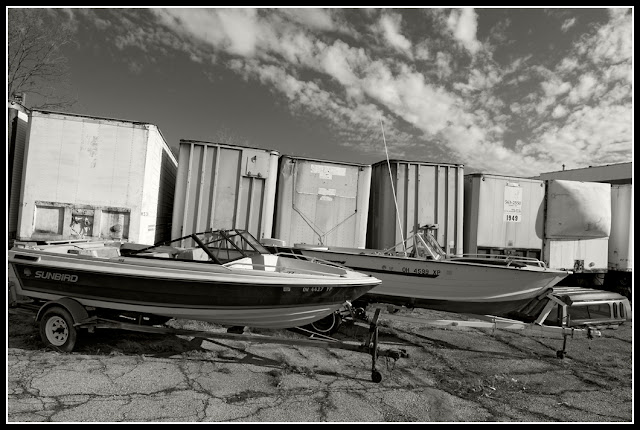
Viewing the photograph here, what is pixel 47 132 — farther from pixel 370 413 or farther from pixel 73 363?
pixel 370 413

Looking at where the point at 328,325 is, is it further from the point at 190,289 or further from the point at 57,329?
the point at 57,329

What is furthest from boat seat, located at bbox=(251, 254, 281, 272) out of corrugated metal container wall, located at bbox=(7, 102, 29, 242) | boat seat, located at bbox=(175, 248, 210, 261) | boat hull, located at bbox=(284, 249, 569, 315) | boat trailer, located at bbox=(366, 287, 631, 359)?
corrugated metal container wall, located at bbox=(7, 102, 29, 242)

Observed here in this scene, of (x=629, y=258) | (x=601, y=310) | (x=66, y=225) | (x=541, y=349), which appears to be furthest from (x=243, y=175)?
(x=629, y=258)

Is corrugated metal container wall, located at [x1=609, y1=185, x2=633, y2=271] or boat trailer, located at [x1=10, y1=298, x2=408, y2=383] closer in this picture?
boat trailer, located at [x1=10, y1=298, x2=408, y2=383]

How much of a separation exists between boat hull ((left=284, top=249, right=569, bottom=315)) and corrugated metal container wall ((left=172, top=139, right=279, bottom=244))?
221 cm

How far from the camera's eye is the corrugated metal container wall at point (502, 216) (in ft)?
26.5

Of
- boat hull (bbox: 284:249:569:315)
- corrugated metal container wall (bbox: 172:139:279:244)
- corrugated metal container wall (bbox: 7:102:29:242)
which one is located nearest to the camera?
boat hull (bbox: 284:249:569:315)

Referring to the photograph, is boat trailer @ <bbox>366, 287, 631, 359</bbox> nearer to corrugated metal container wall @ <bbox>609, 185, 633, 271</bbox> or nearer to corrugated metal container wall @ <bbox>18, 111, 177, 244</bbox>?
corrugated metal container wall @ <bbox>609, 185, 633, 271</bbox>

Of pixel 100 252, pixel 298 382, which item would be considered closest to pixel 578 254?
→ pixel 298 382

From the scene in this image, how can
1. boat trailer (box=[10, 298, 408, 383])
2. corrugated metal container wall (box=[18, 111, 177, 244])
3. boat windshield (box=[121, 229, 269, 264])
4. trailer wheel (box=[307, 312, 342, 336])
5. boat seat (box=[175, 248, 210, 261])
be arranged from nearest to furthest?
boat trailer (box=[10, 298, 408, 383])
boat windshield (box=[121, 229, 269, 264])
boat seat (box=[175, 248, 210, 261])
trailer wheel (box=[307, 312, 342, 336])
corrugated metal container wall (box=[18, 111, 177, 244])

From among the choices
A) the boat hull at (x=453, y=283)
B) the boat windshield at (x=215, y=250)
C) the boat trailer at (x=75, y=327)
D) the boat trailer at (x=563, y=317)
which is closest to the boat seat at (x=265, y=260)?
the boat windshield at (x=215, y=250)

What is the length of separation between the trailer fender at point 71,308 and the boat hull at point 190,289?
0.09 metres

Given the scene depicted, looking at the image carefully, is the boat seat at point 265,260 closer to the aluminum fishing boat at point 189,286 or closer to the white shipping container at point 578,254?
the aluminum fishing boat at point 189,286

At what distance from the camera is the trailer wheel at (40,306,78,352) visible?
13.6ft
